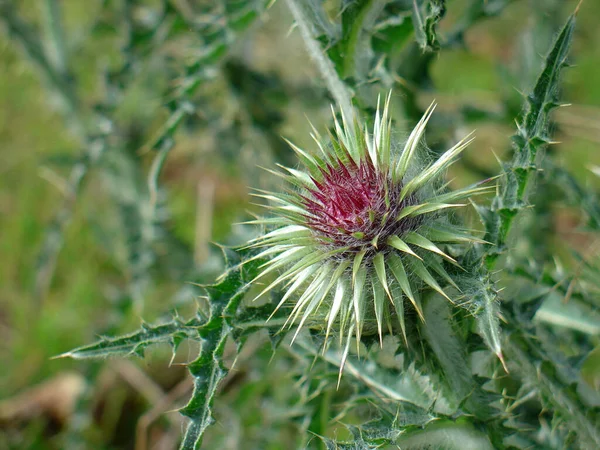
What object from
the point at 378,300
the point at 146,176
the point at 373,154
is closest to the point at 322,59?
the point at 373,154

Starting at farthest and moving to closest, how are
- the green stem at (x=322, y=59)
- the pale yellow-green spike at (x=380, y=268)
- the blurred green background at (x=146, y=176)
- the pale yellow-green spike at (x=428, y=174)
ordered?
1. the blurred green background at (x=146, y=176)
2. the green stem at (x=322, y=59)
3. the pale yellow-green spike at (x=428, y=174)
4. the pale yellow-green spike at (x=380, y=268)

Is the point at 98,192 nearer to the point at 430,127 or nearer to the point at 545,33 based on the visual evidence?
the point at 430,127

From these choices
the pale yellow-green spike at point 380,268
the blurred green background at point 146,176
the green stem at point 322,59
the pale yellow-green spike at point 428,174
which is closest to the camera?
the pale yellow-green spike at point 380,268

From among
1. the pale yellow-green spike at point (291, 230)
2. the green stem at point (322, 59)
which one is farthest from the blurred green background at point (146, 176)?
the pale yellow-green spike at point (291, 230)

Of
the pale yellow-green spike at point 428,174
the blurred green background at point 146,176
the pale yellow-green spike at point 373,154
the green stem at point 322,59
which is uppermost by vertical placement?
the green stem at point 322,59

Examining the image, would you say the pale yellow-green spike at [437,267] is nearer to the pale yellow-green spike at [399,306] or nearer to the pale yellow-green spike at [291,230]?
the pale yellow-green spike at [399,306]

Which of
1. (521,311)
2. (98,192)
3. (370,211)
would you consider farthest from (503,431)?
(98,192)

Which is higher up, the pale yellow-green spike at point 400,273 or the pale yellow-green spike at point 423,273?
the pale yellow-green spike at point 400,273

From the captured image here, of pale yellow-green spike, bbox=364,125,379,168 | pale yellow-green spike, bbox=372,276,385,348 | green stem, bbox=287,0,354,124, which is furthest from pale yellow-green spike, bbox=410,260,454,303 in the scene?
green stem, bbox=287,0,354,124
